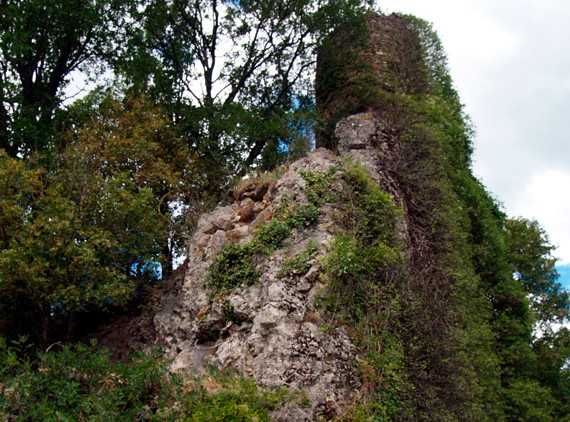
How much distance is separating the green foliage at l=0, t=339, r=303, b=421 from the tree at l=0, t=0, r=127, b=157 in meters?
6.80

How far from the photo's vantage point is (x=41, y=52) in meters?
12.9

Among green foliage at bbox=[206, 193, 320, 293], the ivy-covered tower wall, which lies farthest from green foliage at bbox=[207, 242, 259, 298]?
the ivy-covered tower wall

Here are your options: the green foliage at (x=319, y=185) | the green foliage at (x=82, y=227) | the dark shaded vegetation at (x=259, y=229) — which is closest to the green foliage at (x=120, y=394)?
the dark shaded vegetation at (x=259, y=229)

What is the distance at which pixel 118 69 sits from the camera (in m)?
12.9

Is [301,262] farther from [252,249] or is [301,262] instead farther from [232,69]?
[232,69]

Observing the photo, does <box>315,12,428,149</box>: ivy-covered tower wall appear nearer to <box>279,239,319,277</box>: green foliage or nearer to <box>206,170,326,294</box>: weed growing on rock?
<box>206,170,326,294</box>: weed growing on rock

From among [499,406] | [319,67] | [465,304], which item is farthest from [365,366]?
[319,67]

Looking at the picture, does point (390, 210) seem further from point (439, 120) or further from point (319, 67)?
point (319, 67)

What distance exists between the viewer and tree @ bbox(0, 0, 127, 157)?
456 inches

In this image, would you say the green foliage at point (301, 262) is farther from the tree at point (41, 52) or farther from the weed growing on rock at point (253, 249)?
the tree at point (41, 52)

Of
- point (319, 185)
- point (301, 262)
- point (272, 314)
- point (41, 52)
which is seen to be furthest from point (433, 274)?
point (41, 52)

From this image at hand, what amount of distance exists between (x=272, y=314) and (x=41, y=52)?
35.4ft

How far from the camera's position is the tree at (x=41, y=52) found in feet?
38.0

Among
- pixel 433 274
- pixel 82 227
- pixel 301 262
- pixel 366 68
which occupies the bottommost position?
pixel 433 274
